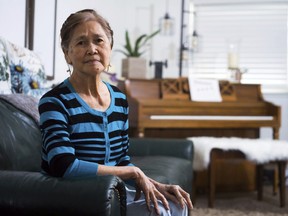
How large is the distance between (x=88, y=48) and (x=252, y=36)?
11.0ft

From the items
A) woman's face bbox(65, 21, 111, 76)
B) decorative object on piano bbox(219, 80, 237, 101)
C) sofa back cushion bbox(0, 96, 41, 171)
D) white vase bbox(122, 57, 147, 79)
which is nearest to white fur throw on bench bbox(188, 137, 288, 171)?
decorative object on piano bbox(219, 80, 237, 101)

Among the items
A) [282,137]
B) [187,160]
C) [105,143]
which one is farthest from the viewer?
[282,137]

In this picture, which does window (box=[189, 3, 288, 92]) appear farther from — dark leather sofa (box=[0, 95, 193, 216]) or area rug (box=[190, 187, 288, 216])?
dark leather sofa (box=[0, 95, 193, 216])

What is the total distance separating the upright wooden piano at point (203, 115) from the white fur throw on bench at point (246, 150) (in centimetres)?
44

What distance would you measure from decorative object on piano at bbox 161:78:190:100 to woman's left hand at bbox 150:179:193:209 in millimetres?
2242

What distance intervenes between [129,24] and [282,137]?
6.32ft

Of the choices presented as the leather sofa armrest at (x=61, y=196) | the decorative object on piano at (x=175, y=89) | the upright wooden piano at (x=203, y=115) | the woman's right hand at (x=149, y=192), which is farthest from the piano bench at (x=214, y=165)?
the leather sofa armrest at (x=61, y=196)

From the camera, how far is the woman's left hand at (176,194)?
3.67ft

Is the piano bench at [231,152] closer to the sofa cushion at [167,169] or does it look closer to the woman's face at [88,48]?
the sofa cushion at [167,169]

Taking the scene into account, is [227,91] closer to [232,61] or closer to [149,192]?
[232,61]

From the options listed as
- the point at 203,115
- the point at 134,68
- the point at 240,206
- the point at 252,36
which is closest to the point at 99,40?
the point at 240,206

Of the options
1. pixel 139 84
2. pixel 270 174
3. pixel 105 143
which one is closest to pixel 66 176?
pixel 105 143

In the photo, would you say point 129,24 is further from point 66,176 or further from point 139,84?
point 66,176

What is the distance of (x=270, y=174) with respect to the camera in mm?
3666
